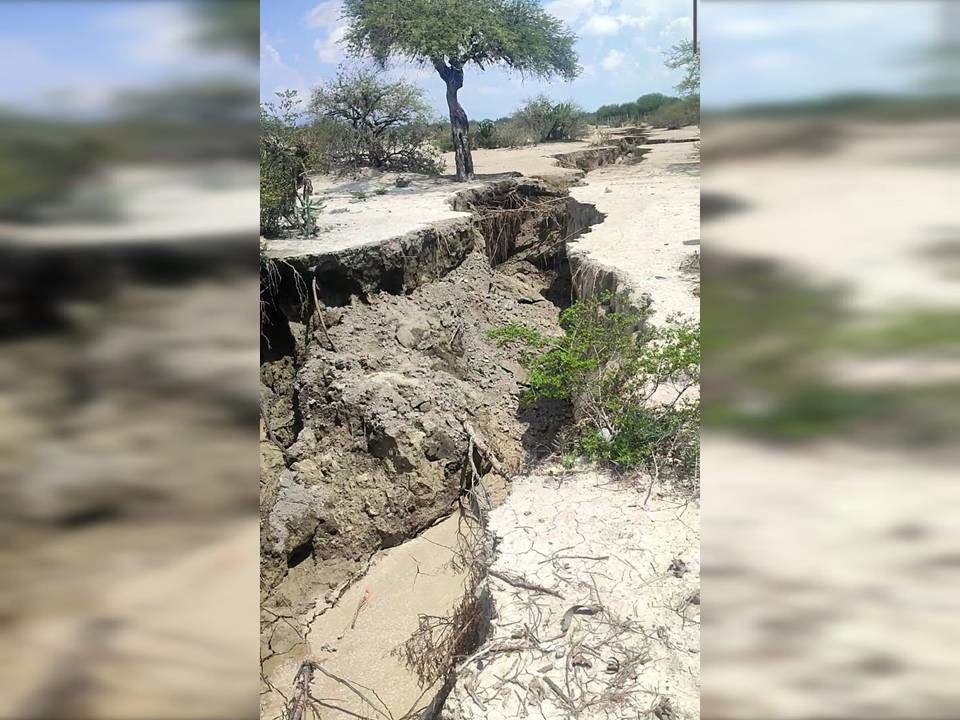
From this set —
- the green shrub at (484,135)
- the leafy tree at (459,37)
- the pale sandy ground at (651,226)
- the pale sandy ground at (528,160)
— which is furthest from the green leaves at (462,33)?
the green shrub at (484,135)

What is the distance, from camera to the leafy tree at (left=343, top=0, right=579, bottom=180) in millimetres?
7414

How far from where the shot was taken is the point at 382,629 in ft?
11.6

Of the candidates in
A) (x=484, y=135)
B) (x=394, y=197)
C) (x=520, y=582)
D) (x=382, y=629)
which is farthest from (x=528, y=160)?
(x=520, y=582)

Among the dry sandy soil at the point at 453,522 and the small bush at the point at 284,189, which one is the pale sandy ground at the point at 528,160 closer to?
the dry sandy soil at the point at 453,522

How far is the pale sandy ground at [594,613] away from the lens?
2.26m

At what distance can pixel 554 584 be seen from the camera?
278 centimetres

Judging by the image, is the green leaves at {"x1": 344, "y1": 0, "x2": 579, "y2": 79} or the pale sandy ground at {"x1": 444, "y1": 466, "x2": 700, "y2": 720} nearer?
the pale sandy ground at {"x1": 444, "y1": 466, "x2": 700, "y2": 720}
